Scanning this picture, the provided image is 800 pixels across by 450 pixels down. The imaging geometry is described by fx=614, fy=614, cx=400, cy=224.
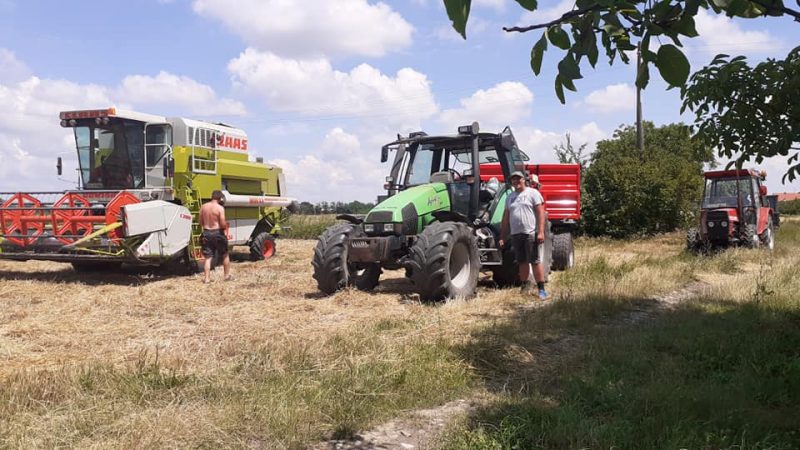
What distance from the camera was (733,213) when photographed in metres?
13.3

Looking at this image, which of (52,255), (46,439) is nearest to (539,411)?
(46,439)

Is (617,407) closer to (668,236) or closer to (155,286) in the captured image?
(155,286)

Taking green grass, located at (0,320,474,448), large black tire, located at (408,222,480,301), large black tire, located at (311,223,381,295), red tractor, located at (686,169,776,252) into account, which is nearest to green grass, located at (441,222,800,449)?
green grass, located at (0,320,474,448)

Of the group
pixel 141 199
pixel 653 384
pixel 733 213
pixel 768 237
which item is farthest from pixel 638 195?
pixel 653 384

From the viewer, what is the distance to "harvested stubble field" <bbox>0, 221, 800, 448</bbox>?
10.7ft

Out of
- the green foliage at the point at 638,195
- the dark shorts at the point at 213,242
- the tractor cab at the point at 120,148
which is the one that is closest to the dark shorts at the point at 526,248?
the dark shorts at the point at 213,242

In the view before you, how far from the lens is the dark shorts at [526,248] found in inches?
302

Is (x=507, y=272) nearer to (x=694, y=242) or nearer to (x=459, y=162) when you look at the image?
(x=459, y=162)

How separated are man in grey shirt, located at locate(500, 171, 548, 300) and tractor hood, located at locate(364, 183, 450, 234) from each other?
0.96 meters

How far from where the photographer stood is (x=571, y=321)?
6016 mm

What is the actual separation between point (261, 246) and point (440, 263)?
6977 millimetres

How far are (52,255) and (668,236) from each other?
16.7 m

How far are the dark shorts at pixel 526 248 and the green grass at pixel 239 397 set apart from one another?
3.15 metres

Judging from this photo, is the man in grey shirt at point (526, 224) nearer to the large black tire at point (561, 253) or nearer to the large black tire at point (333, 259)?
the large black tire at point (333, 259)
